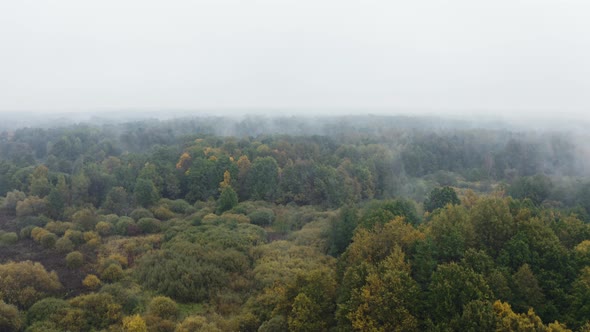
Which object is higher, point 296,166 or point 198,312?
point 296,166

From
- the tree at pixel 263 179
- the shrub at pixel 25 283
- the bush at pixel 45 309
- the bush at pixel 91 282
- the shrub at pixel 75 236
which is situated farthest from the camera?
the tree at pixel 263 179

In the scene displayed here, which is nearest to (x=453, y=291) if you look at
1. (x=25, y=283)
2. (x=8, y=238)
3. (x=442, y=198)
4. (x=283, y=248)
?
(x=283, y=248)

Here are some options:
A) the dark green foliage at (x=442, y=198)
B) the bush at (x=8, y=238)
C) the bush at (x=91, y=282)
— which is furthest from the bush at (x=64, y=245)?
the dark green foliage at (x=442, y=198)

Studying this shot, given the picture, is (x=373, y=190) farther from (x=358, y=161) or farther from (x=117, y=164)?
(x=117, y=164)

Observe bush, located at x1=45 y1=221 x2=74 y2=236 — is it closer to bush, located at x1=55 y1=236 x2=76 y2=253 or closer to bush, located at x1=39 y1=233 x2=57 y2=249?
bush, located at x1=39 y1=233 x2=57 y2=249

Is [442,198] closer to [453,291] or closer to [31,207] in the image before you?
[453,291]

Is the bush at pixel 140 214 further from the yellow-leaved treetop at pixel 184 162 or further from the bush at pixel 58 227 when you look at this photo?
the yellow-leaved treetop at pixel 184 162

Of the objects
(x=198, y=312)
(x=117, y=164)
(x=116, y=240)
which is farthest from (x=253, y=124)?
(x=198, y=312)
